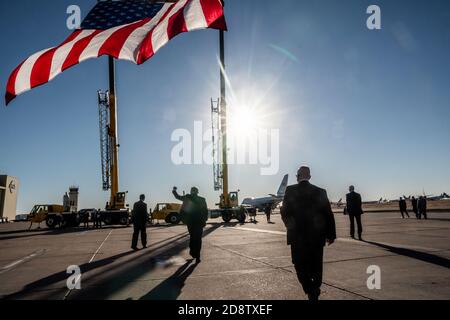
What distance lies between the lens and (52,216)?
93.2 feet

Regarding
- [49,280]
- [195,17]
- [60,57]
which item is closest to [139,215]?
[49,280]

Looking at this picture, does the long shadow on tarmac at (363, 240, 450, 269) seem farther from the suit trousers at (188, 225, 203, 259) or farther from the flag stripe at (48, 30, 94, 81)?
the flag stripe at (48, 30, 94, 81)

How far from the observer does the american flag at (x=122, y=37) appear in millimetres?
6711

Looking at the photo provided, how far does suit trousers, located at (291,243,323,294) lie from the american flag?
4515mm

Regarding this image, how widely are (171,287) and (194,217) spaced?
2.81m

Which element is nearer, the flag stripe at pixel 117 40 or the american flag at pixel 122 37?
the american flag at pixel 122 37

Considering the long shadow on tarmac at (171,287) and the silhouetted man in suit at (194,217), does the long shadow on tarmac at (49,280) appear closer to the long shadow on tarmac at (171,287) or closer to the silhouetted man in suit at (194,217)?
the long shadow on tarmac at (171,287)

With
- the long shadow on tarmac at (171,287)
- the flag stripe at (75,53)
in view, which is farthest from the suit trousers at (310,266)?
the flag stripe at (75,53)

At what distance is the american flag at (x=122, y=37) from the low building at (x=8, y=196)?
85.2m

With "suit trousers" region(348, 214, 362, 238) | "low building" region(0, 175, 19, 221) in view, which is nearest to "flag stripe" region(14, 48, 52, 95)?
"suit trousers" region(348, 214, 362, 238)

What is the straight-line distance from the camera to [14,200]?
87.2 metres
